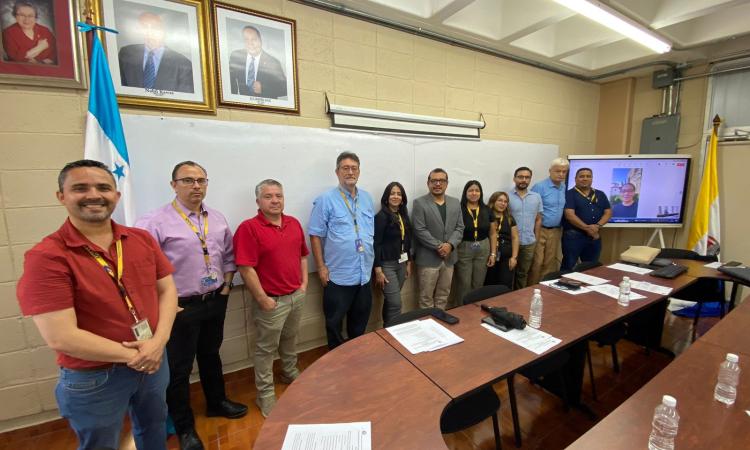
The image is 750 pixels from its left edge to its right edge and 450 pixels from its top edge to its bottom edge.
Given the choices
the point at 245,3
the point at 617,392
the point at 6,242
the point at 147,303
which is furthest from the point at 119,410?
the point at 617,392

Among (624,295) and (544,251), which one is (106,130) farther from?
(544,251)

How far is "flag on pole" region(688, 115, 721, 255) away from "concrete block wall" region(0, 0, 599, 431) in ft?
4.63

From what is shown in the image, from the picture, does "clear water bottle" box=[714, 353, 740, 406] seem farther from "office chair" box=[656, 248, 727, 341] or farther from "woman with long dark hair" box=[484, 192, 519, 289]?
"office chair" box=[656, 248, 727, 341]

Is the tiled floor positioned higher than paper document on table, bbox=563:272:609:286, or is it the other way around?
paper document on table, bbox=563:272:609:286

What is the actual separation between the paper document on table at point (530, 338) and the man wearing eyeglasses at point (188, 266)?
1.61 m

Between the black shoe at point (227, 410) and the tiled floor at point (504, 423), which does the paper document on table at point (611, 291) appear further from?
the black shoe at point (227, 410)

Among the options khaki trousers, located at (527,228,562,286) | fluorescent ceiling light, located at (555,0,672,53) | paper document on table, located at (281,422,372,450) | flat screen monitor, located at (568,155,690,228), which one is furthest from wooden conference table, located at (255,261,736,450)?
flat screen monitor, located at (568,155,690,228)

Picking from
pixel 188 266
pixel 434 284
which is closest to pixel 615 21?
pixel 434 284

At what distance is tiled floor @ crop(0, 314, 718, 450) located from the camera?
1795 millimetres

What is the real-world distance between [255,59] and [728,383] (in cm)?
311

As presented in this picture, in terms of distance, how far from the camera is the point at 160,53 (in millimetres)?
2006

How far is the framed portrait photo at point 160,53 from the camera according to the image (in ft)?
6.25

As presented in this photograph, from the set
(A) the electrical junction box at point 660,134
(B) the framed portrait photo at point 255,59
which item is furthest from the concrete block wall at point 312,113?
(A) the electrical junction box at point 660,134

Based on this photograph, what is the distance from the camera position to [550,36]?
11.9 feet
